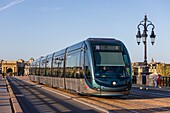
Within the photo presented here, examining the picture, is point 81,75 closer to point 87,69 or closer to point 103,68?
point 87,69

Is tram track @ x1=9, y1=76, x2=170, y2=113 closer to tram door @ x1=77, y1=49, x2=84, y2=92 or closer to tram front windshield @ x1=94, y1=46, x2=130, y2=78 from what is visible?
tram front windshield @ x1=94, y1=46, x2=130, y2=78

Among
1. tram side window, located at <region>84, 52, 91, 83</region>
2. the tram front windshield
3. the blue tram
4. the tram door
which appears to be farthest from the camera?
the tram door

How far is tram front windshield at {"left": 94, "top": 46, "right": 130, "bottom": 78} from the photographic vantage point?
22.3 meters

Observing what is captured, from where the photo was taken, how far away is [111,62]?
2261 cm

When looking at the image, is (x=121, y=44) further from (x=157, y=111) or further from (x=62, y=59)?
(x=62, y=59)

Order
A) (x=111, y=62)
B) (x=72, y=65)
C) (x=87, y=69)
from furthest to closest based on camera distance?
(x=72, y=65) → (x=87, y=69) → (x=111, y=62)

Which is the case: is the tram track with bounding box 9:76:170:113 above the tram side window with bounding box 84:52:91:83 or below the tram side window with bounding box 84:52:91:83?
below

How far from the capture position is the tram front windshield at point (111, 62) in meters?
22.3

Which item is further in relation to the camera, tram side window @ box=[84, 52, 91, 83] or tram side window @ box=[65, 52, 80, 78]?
tram side window @ box=[65, 52, 80, 78]

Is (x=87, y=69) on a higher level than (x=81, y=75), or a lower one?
higher

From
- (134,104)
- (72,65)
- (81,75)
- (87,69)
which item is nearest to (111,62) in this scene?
(87,69)

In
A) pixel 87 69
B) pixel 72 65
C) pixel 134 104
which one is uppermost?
pixel 72 65

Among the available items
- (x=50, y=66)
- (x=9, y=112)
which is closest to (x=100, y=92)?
(x=9, y=112)

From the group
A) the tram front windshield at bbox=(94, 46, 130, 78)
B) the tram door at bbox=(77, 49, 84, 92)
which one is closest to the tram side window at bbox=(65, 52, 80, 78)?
the tram door at bbox=(77, 49, 84, 92)
